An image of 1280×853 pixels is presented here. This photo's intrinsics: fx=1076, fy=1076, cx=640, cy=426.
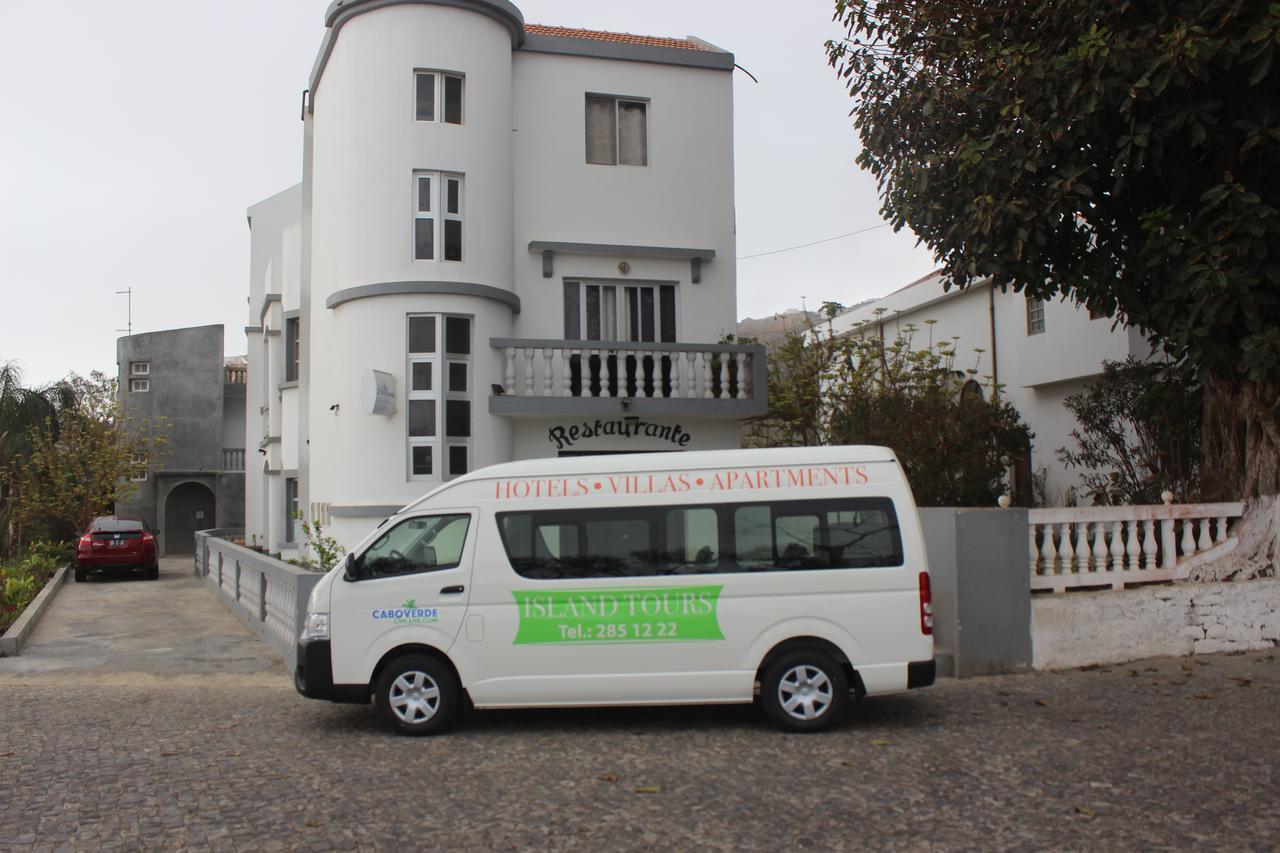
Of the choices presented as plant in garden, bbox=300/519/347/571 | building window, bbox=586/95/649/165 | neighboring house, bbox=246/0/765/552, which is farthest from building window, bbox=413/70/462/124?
plant in garden, bbox=300/519/347/571

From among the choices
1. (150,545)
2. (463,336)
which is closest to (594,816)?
(463,336)

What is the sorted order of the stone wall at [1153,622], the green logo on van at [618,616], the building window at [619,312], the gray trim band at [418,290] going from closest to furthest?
the green logo on van at [618,616] < the stone wall at [1153,622] < the gray trim band at [418,290] < the building window at [619,312]

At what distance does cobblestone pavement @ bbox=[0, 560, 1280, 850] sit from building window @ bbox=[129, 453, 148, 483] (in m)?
25.3

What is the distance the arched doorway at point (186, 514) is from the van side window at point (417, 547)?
113ft

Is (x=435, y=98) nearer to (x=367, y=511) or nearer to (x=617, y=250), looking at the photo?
(x=617, y=250)

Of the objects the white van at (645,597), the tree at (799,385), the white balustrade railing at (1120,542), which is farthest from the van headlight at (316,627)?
the tree at (799,385)

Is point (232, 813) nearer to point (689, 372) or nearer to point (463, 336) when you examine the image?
point (463, 336)

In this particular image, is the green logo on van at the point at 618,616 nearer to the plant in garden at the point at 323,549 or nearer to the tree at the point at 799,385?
the plant in garden at the point at 323,549

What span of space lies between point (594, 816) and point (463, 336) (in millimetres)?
11222

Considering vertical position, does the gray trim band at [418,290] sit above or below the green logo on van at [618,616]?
above

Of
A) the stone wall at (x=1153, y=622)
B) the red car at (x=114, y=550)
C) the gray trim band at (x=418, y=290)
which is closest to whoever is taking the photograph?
the stone wall at (x=1153, y=622)

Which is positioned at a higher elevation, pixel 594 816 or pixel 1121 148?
pixel 1121 148

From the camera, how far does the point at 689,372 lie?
1723 centimetres

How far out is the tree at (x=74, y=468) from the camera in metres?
29.6
